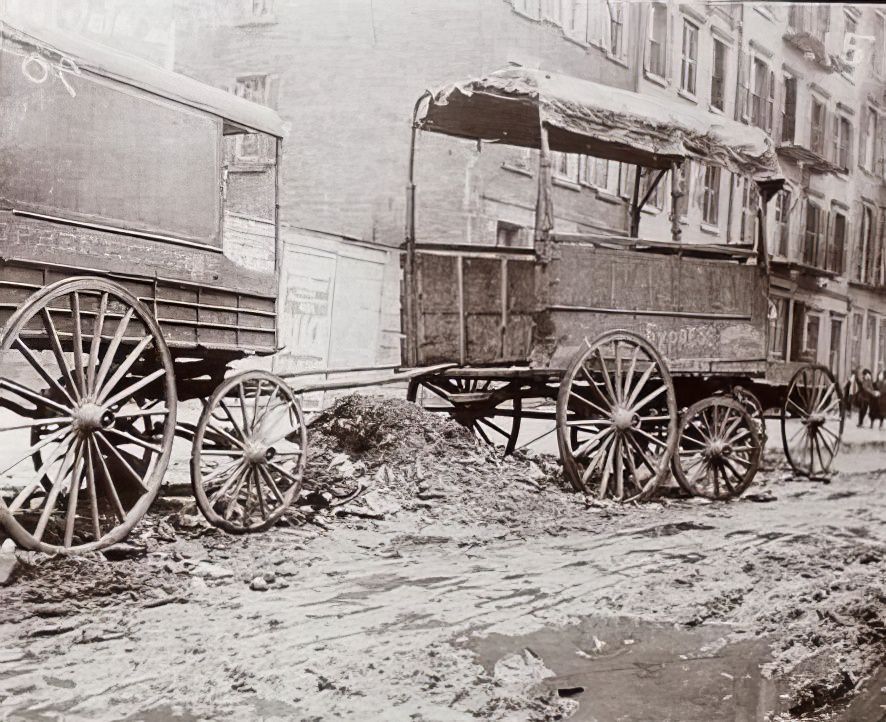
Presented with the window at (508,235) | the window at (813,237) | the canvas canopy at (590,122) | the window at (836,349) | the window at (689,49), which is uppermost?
the window at (689,49)

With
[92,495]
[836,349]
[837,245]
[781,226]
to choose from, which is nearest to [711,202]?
[781,226]

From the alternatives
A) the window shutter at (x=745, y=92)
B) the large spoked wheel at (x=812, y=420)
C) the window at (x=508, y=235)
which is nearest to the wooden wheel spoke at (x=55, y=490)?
the window at (x=508, y=235)

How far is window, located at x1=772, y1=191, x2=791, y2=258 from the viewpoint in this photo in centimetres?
392

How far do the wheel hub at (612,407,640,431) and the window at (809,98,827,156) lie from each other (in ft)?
4.09

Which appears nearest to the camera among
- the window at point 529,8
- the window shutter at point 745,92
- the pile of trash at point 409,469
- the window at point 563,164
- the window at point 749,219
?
the pile of trash at point 409,469

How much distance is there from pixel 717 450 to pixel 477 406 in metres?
1.25

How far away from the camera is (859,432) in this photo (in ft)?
12.5

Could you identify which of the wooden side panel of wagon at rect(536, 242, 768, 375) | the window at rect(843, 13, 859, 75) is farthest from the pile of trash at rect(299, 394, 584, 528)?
the window at rect(843, 13, 859, 75)

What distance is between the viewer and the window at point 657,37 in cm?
328

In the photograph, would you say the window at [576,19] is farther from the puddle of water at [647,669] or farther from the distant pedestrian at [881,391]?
the puddle of water at [647,669]

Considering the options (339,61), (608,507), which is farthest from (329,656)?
(339,61)

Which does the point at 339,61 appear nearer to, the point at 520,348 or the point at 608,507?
the point at 520,348

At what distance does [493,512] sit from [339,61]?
1467 mm

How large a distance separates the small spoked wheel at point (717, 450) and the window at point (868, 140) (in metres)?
1.07
